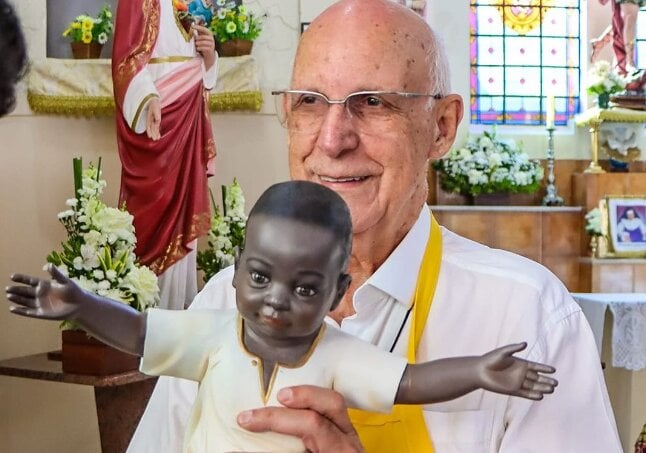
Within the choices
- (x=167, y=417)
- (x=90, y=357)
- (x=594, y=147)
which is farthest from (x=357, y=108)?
(x=594, y=147)

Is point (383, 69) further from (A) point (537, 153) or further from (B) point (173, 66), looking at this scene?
(A) point (537, 153)

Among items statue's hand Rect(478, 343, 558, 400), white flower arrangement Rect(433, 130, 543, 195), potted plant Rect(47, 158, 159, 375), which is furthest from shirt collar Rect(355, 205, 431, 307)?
white flower arrangement Rect(433, 130, 543, 195)

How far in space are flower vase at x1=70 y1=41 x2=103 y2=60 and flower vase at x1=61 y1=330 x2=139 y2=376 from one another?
1.99m

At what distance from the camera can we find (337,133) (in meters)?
1.63

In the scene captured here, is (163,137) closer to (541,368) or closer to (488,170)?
(488,170)

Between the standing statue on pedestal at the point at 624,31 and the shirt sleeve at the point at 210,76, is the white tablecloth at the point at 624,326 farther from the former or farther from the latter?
the standing statue on pedestal at the point at 624,31

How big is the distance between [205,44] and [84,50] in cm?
69

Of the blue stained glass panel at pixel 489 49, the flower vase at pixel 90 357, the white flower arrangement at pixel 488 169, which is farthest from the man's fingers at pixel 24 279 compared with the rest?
the blue stained glass panel at pixel 489 49

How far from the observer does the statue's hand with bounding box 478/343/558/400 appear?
1098 millimetres

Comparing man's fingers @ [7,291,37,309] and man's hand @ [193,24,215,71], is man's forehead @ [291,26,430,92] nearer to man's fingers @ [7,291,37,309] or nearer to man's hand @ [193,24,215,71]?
man's fingers @ [7,291,37,309]

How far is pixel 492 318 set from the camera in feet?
5.89

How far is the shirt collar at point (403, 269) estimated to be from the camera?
172 cm

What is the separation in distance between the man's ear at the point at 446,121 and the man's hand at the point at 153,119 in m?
3.73

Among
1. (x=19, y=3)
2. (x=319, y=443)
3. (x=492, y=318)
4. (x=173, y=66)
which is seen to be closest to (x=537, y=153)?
(x=173, y=66)
